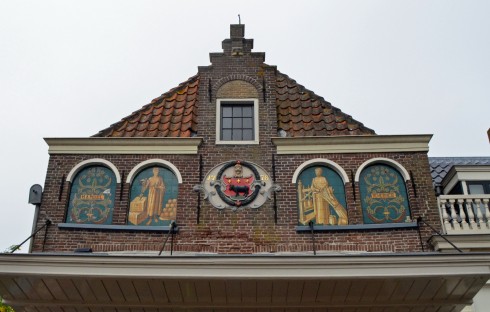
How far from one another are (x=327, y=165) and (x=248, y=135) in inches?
72.3

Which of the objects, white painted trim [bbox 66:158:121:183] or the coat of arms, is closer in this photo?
the coat of arms

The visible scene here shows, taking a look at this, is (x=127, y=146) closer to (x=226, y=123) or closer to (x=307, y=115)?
(x=226, y=123)

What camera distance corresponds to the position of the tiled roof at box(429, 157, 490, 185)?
1478 centimetres

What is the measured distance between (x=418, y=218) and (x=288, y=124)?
3.41 metres

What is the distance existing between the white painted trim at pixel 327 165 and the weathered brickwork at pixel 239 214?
9 centimetres

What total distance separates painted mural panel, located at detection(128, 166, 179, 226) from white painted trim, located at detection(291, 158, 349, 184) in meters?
2.47

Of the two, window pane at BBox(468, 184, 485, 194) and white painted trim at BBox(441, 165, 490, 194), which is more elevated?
white painted trim at BBox(441, 165, 490, 194)

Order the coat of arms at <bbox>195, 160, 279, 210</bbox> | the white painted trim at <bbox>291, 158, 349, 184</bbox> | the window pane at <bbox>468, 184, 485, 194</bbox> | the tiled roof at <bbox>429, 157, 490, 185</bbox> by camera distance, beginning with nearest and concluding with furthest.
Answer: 1. the coat of arms at <bbox>195, 160, 279, 210</bbox>
2. the white painted trim at <bbox>291, 158, 349, 184</bbox>
3. the window pane at <bbox>468, 184, 485, 194</bbox>
4. the tiled roof at <bbox>429, 157, 490, 185</bbox>

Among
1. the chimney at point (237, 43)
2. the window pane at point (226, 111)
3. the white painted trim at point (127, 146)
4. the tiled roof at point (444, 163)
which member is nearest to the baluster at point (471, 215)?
the tiled roof at point (444, 163)

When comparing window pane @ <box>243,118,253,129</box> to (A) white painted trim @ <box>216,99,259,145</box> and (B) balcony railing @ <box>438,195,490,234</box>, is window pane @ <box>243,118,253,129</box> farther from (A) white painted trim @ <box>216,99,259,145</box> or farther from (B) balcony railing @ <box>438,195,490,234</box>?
(B) balcony railing @ <box>438,195,490,234</box>

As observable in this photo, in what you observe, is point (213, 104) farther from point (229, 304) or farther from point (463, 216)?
point (463, 216)

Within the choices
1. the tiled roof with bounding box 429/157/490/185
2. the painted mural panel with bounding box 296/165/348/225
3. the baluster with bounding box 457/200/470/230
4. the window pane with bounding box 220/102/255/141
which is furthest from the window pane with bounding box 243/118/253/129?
the tiled roof with bounding box 429/157/490/185

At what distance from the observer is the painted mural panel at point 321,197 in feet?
35.9

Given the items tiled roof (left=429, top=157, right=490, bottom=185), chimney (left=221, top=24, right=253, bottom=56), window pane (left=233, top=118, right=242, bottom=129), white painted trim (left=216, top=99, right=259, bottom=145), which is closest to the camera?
white painted trim (left=216, top=99, right=259, bottom=145)
